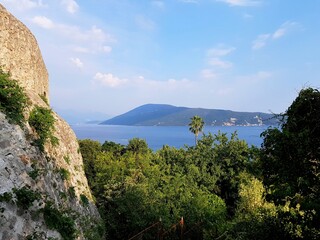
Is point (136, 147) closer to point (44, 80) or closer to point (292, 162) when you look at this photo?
point (44, 80)

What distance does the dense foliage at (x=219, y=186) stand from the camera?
934 cm

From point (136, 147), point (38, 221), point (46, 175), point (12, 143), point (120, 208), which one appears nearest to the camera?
point (38, 221)

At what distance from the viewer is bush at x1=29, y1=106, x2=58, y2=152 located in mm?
18902

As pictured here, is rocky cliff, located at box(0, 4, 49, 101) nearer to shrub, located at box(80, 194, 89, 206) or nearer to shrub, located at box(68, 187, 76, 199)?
shrub, located at box(68, 187, 76, 199)

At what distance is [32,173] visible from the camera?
50.6 feet

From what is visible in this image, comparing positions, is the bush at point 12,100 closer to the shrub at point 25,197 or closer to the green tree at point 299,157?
the shrub at point 25,197

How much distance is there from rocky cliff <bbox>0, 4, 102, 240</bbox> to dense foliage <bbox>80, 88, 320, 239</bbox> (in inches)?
235

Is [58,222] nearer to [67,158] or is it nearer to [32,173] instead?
[32,173]

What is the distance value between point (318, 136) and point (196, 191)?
30.9m

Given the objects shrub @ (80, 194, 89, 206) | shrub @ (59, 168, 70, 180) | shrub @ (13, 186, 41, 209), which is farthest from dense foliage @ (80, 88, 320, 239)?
shrub @ (13, 186, 41, 209)

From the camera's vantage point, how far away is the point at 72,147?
2773 centimetres

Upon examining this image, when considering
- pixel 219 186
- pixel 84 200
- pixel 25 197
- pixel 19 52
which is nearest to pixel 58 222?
pixel 25 197

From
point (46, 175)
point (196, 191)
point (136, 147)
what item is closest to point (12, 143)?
point (46, 175)

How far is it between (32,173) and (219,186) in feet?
119
